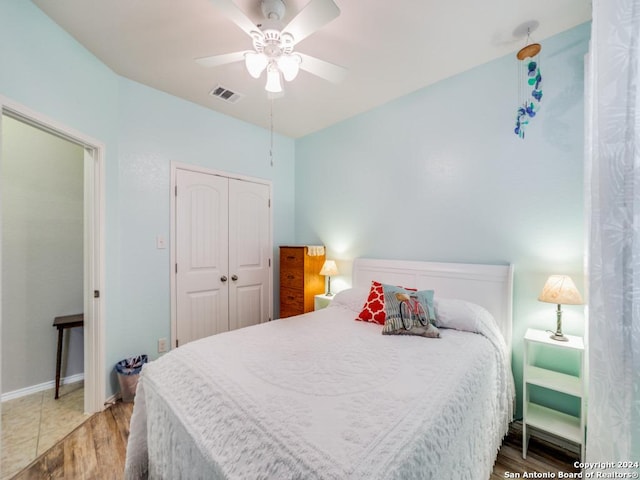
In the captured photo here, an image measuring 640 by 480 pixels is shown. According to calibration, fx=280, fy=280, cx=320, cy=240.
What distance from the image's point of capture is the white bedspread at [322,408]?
862 millimetres

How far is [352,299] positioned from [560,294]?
58.4 inches

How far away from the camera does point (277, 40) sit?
1582 mm

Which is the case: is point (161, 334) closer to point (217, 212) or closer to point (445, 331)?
point (217, 212)

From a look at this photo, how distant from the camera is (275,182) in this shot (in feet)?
12.2

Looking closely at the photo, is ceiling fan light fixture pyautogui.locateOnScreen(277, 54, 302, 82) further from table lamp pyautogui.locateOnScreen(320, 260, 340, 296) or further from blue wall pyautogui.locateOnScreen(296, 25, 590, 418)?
table lamp pyautogui.locateOnScreen(320, 260, 340, 296)

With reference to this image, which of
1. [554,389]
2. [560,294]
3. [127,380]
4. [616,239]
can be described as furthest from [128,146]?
[554,389]

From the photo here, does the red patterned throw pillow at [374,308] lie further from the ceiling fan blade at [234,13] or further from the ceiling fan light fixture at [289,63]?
the ceiling fan blade at [234,13]

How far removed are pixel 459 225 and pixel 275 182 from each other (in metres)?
2.30

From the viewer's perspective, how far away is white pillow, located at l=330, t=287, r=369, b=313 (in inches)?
99.4

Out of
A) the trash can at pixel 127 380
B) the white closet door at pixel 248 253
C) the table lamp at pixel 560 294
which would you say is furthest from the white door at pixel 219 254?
the table lamp at pixel 560 294

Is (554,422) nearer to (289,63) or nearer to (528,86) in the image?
(528,86)

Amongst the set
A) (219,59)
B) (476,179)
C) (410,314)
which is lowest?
(410,314)

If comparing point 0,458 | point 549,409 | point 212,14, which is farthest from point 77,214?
point 549,409

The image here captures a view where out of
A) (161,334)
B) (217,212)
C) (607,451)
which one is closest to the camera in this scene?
(607,451)
